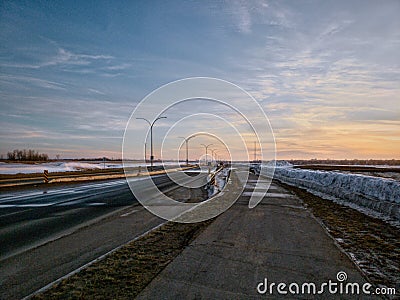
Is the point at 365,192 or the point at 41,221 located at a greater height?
the point at 365,192

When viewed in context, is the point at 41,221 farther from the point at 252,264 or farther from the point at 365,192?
the point at 365,192

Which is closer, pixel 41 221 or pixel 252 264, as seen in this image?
pixel 252 264

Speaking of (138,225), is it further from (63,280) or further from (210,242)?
(63,280)

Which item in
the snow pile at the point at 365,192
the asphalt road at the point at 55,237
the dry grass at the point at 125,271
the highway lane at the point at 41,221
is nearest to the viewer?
the dry grass at the point at 125,271

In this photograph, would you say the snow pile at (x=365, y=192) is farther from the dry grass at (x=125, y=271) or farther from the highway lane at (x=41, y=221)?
the highway lane at (x=41, y=221)

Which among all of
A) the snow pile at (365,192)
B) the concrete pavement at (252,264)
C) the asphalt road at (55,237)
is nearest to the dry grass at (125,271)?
the concrete pavement at (252,264)

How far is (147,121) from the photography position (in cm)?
5034

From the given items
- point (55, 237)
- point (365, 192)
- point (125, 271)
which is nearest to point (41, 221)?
point (55, 237)

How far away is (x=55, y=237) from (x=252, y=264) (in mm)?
5045

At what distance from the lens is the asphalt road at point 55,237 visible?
551 centimetres

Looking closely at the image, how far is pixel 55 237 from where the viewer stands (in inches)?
331

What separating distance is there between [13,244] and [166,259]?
384 cm

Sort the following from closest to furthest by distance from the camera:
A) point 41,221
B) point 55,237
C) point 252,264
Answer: point 252,264 → point 55,237 → point 41,221

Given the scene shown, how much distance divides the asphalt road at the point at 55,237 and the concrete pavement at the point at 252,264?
5.98 feet
